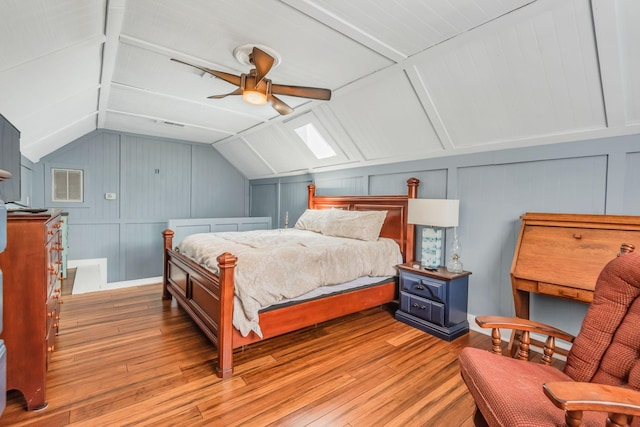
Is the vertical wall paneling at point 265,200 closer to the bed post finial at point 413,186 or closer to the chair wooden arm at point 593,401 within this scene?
the bed post finial at point 413,186

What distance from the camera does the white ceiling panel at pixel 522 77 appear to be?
2023 millimetres

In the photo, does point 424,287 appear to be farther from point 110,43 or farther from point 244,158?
point 244,158

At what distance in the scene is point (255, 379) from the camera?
2215 mm

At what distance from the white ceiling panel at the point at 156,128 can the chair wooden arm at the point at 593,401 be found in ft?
17.0

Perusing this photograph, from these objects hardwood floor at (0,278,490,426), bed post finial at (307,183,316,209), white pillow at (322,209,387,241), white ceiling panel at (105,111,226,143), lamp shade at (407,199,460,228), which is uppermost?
white ceiling panel at (105,111,226,143)

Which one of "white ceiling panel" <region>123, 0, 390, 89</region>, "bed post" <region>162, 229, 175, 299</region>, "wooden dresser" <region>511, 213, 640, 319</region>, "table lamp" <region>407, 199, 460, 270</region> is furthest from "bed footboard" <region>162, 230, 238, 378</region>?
"wooden dresser" <region>511, 213, 640, 319</region>

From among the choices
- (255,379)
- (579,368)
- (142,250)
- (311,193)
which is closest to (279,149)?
(311,193)

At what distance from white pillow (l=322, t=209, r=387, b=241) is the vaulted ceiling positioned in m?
0.80

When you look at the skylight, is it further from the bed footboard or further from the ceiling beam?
the bed footboard

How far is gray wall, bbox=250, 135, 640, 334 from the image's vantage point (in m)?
2.31

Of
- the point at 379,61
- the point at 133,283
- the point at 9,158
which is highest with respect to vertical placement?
the point at 379,61

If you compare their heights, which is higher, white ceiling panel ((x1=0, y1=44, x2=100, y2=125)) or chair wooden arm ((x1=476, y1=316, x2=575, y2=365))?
white ceiling panel ((x1=0, y1=44, x2=100, y2=125))

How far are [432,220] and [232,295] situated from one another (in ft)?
6.49

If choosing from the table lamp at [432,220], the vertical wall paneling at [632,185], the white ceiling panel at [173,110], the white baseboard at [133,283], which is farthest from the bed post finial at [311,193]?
the vertical wall paneling at [632,185]
